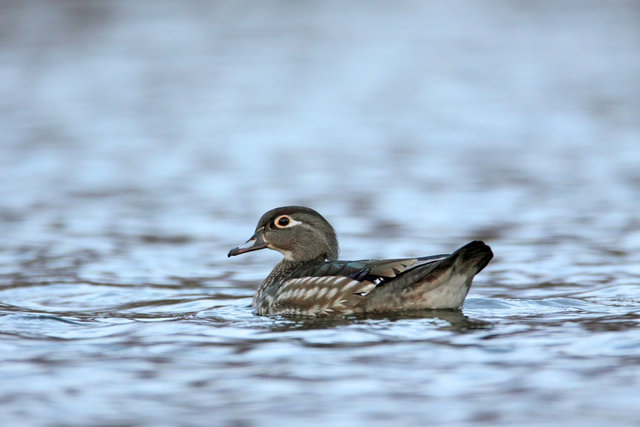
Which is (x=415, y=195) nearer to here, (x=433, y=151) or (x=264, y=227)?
(x=433, y=151)

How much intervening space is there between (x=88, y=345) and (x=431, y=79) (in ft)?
77.8

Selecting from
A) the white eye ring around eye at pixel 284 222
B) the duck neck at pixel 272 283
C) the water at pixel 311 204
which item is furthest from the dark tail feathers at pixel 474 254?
the white eye ring around eye at pixel 284 222

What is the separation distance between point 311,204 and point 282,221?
18.3ft

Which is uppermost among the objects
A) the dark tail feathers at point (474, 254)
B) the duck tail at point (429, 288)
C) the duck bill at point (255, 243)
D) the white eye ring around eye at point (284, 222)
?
the white eye ring around eye at point (284, 222)

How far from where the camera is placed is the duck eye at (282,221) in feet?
37.5

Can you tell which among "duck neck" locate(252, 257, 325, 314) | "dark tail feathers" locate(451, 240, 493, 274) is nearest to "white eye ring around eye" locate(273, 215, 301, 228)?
"duck neck" locate(252, 257, 325, 314)

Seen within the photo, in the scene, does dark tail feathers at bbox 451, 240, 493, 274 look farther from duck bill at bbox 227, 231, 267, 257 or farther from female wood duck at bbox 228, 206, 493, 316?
duck bill at bbox 227, 231, 267, 257

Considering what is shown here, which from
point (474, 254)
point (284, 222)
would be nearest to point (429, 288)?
point (474, 254)

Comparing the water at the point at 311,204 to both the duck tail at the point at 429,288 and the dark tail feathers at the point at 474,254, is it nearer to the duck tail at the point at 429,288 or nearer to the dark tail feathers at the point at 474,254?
the duck tail at the point at 429,288

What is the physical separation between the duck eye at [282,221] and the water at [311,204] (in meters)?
0.90

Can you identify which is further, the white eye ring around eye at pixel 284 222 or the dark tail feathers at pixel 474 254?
the white eye ring around eye at pixel 284 222

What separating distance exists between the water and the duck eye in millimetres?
898

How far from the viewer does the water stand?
732cm

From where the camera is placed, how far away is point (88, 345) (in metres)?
8.72
